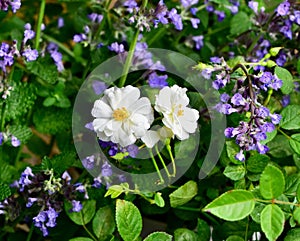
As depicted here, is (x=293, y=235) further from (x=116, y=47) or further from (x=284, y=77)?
(x=116, y=47)

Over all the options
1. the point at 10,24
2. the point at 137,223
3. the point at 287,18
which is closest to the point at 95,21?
the point at 10,24

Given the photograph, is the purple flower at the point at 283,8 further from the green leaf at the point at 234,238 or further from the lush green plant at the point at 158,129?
→ the green leaf at the point at 234,238

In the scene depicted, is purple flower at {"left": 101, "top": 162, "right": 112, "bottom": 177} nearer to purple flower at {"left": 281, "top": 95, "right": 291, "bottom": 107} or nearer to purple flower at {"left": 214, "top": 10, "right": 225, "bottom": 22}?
purple flower at {"left": 281, "top": 95, "right": 291, "bottom": 107}

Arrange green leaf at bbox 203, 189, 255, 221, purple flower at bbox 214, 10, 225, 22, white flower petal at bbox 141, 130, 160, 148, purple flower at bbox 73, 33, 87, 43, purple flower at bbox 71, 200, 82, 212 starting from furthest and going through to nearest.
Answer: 1. purple flower at bbox 214, 10, 225, 22
2. purple flower at bbox 73, 33, 87, 43
3. purple flower at bbox 71, 200, 82, 212
4. white flower petal at bbox 141, 130, 160, 148
5. green leaf at bbox 203, 189, 255, 221

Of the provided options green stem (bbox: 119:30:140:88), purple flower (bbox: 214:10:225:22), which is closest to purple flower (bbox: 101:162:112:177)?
green stem (bbox: 119:30:140:88)

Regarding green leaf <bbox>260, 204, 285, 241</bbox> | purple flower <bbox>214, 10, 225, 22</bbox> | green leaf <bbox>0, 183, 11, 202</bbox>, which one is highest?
purple flower <bbox>214, 10, 225, 22</bbox>

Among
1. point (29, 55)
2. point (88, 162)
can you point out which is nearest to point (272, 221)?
point (88, 162)

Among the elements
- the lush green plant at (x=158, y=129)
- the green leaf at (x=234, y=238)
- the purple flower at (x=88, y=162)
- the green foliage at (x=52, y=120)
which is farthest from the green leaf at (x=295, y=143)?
the green foliage at (x=52, y=120)
